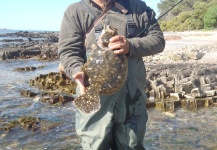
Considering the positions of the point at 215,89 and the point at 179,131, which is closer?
the point at 179,131

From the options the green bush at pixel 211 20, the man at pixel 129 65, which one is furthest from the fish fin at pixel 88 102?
the green bush at pixel 211 20

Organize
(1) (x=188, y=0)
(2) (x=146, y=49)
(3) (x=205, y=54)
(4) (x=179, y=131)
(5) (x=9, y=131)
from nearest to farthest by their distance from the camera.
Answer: (2) (x=146, y=49) < (4) (x=179, y=131) < (5) (x=9, y=131) < (3) (x=205, y=54) < (1) (x=188, y=0)

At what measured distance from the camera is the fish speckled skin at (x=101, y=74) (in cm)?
314

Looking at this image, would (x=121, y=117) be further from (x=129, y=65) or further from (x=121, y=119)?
(x=129, y=65)

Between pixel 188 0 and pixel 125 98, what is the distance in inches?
3095

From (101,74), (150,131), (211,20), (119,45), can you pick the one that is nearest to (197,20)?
(211,20)

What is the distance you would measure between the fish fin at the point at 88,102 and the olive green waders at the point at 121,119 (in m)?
0.18

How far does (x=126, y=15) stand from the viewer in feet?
11.4

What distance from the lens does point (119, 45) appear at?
301 cm

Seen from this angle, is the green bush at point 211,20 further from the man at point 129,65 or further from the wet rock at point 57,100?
the man at point 129,65

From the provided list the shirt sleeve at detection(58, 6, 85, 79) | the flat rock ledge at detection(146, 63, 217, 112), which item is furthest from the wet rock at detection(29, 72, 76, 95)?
the shirt sleeve at detection(58, 6, 85, 79)

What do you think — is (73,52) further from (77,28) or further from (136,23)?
(136,23)

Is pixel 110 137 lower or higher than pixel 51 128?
higher

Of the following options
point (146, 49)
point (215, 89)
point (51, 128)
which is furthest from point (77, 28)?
point (215, 89)
